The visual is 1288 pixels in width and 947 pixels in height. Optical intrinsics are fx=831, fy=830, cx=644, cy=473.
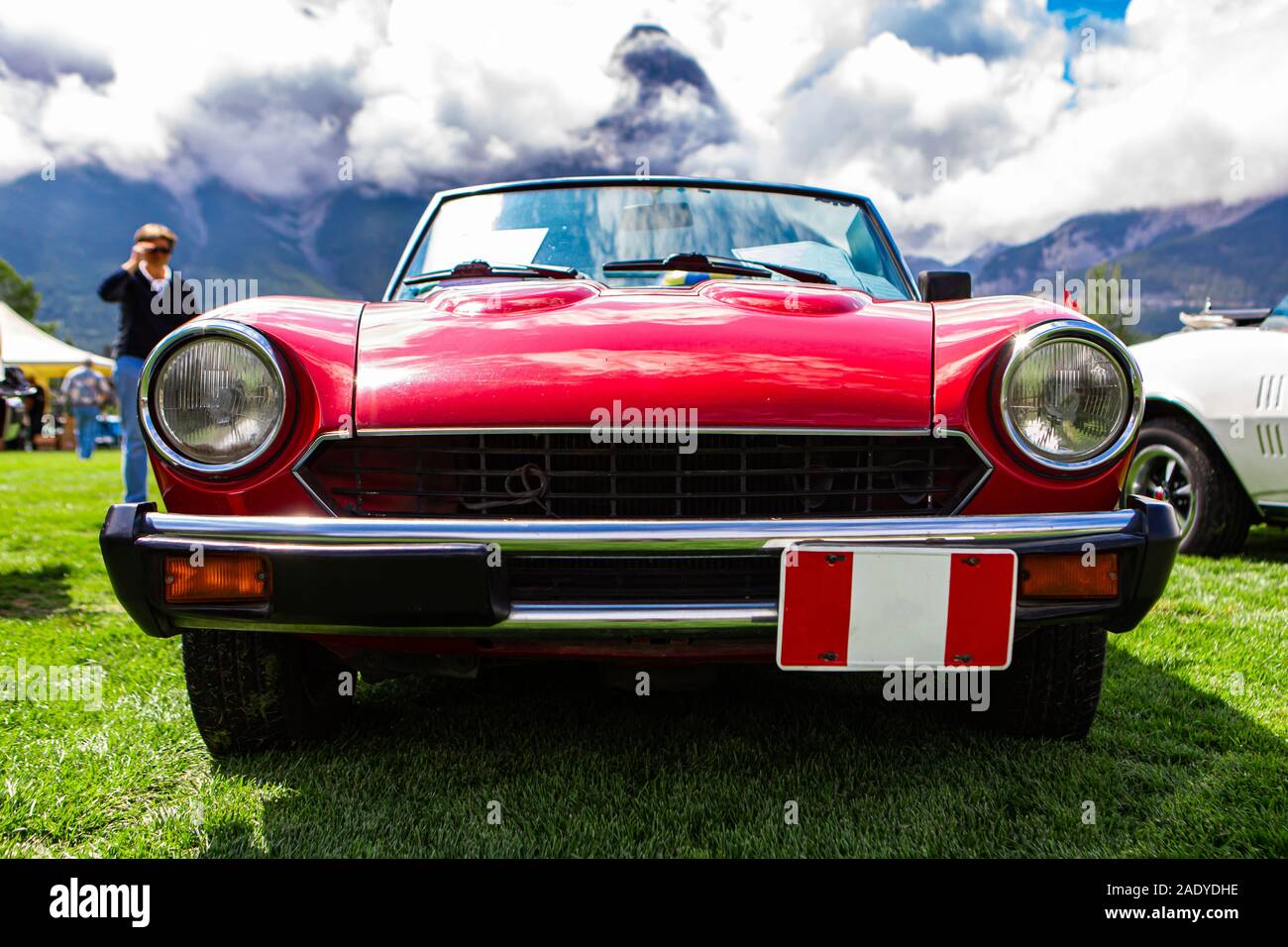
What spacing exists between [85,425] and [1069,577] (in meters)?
14.5

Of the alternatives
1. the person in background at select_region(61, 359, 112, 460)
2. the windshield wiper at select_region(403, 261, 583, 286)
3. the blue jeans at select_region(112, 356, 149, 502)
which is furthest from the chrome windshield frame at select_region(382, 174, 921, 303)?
the person in background at select_region(61, 359, 112, 460)

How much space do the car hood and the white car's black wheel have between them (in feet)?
9.04

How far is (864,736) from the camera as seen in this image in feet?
6.16

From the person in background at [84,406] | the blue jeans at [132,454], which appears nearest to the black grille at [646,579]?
the blue jeans at [132,454]

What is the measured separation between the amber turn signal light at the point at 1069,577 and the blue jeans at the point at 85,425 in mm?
14422

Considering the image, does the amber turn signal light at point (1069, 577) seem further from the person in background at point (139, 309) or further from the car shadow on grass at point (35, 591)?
the person in background at point (139, 309)

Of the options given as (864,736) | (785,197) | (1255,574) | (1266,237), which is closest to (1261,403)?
(1255,574)

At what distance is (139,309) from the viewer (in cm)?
423

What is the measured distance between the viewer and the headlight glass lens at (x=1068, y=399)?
1454 mm

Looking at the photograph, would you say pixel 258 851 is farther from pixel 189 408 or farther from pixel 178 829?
pixel 189 408

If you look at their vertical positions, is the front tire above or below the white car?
below

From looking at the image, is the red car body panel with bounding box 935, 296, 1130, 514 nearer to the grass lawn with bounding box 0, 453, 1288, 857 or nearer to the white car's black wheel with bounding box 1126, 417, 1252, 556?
the grass lawn with bounding box 0, 453, 1288, 857

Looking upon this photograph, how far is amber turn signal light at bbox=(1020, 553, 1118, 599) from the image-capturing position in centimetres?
138

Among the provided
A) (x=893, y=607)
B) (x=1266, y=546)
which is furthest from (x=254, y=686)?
(x=1266, y=546)
